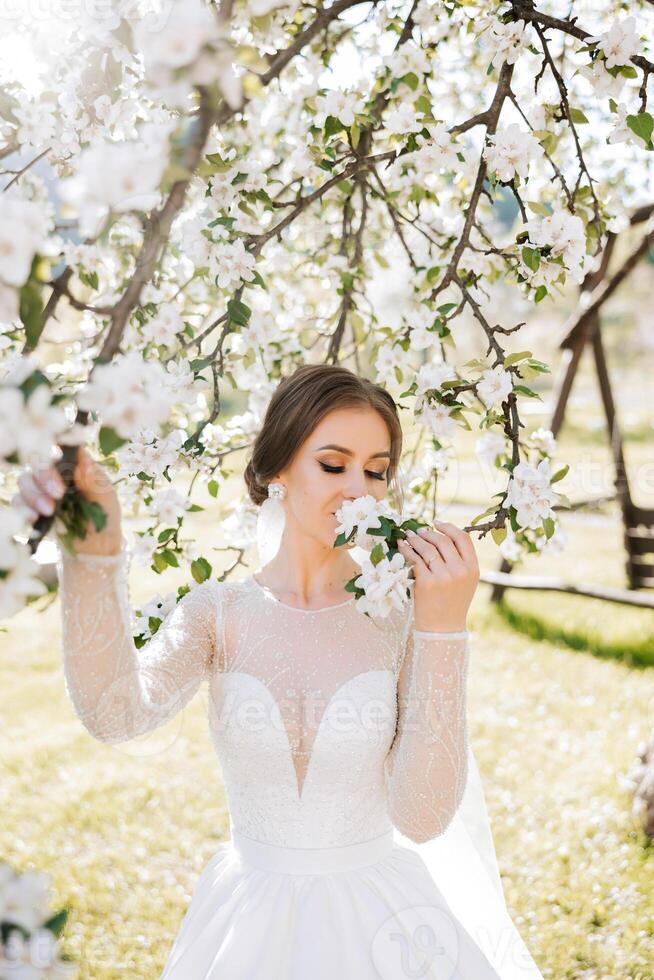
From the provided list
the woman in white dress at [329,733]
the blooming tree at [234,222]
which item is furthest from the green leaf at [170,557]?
the woman in white dress at [329,733]

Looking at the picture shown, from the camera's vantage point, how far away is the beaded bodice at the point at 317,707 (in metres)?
1.94

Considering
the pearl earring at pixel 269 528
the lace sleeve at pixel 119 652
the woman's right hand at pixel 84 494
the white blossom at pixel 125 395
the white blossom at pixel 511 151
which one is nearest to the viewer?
the white blossom at pixel 125 395

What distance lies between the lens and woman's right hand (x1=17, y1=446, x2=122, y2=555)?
3.41 feet

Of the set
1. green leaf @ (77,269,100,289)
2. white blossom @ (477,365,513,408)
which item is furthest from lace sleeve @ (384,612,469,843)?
green leaf @ (77,269,100,289)

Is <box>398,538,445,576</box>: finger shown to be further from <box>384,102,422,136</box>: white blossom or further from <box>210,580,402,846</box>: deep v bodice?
<box>384,102,422,136</box>: white blossom

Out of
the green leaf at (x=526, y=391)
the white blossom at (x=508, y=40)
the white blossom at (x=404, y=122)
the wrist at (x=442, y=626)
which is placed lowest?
the wrist at (x=442, y=626)

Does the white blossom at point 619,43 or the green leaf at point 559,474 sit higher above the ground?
the white blossom at point 619,43

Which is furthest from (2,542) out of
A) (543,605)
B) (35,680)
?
(543,605)

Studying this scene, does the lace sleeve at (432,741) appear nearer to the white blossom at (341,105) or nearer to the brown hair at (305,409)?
the brown hair at (305,409)

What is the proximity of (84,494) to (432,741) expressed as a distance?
44.1 inches

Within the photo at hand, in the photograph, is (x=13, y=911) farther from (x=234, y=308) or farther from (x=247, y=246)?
(x=247, y=246)

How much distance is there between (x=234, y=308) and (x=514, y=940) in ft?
6.04

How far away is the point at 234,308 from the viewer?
7.19 feet

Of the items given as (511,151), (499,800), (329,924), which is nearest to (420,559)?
(329,924)
